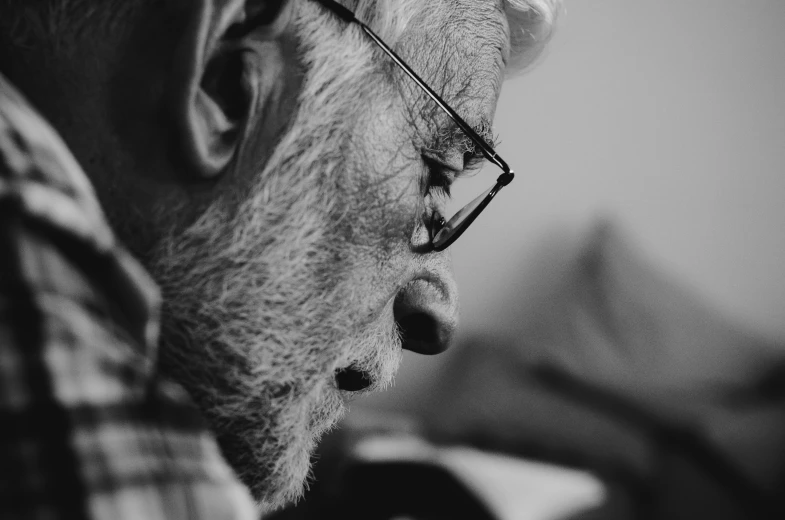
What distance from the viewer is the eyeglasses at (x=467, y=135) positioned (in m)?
0.58

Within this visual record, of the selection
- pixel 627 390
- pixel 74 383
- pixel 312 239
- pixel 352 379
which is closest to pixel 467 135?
pixel 312 239

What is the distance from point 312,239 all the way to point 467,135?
0.89ft

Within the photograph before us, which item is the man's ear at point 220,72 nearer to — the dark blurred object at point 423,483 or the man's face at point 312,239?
the man's face at point 312,239

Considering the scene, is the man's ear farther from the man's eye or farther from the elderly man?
the man's eye

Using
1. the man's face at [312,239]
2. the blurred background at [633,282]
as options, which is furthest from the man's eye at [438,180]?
the blurred background at [633,282]

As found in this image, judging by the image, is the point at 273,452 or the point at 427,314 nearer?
the point at 273,452

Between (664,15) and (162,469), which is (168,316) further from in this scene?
(664,15)

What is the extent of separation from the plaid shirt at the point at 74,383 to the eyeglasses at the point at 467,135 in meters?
0.34

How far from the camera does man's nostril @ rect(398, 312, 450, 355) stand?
83 cm

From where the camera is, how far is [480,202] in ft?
2.70

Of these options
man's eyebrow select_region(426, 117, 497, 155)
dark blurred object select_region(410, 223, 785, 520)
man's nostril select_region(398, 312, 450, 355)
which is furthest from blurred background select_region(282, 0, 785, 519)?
man's eyebrow select_region(426, 117, 497, 155)

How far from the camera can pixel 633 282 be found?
1.39m

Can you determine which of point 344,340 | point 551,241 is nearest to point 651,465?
point 551,241

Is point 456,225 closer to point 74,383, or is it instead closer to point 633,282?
point 74,383
